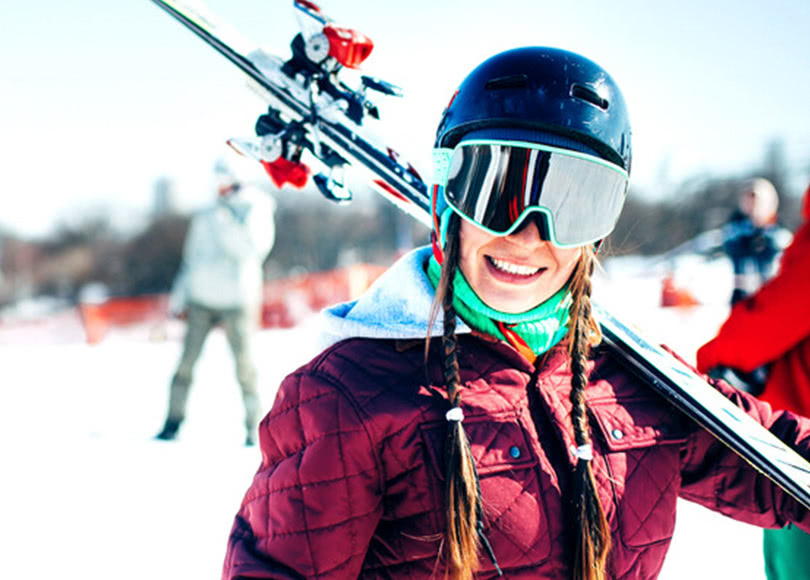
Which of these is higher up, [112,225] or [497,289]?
[112,225]

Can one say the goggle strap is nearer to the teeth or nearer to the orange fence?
the teeth

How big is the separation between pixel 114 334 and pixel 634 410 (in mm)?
13210

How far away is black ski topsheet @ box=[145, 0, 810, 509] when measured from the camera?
140cm

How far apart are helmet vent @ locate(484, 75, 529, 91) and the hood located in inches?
16.2

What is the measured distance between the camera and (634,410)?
4.65 feet

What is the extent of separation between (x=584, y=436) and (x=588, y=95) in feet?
2.13

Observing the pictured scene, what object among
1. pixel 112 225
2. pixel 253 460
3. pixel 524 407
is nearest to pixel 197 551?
pixel 253 460

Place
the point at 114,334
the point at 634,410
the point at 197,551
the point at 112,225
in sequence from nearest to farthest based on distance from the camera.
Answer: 1. the point at 634,410
2. the point at 197,551
3. the point at 114,334
4. the point at 112,225

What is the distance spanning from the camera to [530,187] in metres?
A: 1.21

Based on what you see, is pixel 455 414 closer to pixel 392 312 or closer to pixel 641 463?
pixel 392 312

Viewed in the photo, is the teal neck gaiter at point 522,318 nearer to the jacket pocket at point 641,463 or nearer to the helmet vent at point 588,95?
the jacket pocket at point 641,463

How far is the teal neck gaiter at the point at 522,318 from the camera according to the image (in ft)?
4.18

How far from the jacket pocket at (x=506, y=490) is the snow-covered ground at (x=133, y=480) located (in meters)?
0.41

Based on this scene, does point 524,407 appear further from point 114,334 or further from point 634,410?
point 114,334
